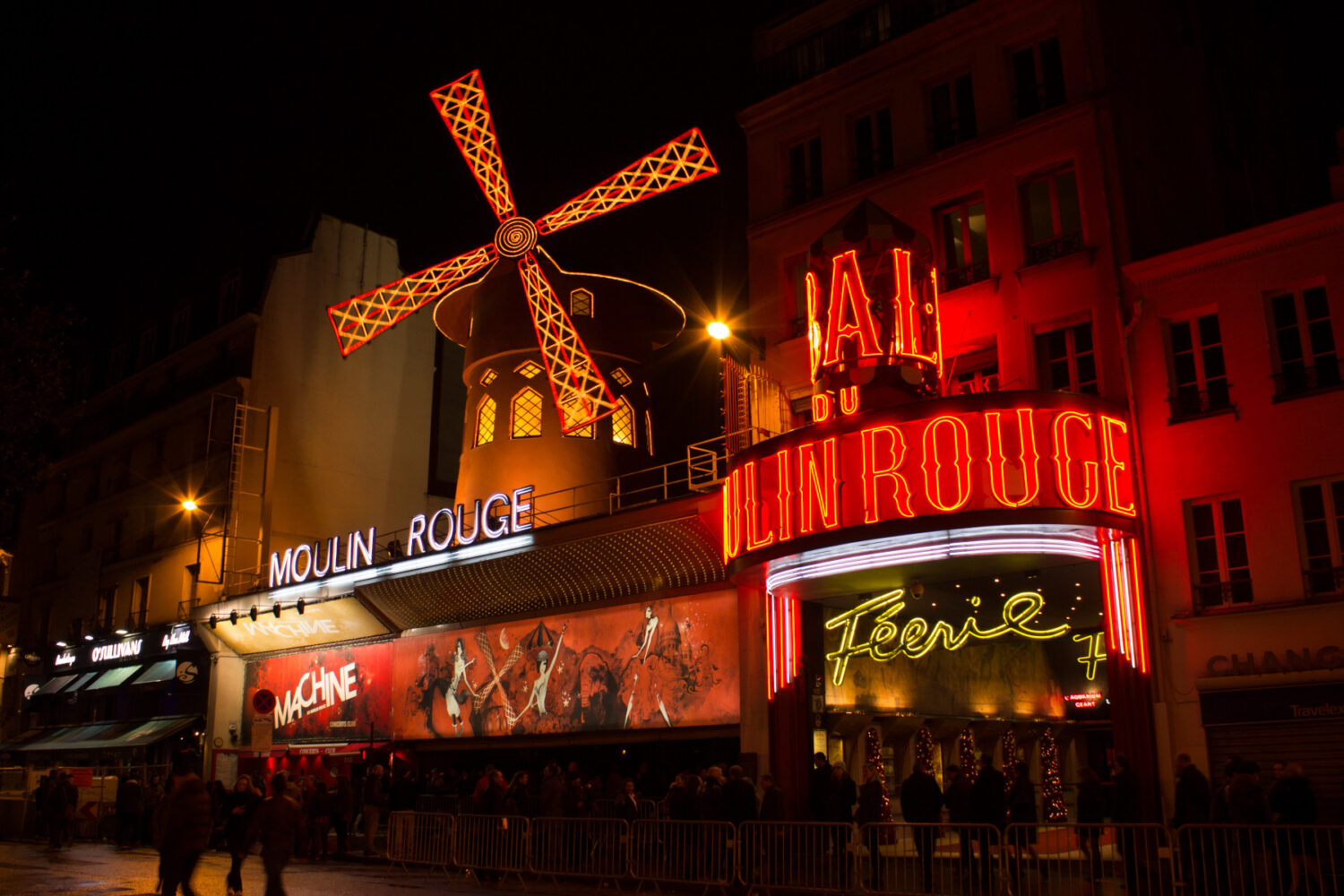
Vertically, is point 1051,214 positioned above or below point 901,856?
above

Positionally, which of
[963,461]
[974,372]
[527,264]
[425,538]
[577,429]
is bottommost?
[963,461]

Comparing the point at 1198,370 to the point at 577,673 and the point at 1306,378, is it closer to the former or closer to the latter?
the point at 1306,378

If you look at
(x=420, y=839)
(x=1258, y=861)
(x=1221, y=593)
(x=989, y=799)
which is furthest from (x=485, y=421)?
(x=1258, y=861)

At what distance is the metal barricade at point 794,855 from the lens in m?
11.1

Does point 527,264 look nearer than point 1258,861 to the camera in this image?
No

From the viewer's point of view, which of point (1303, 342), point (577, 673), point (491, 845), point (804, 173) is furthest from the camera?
point (577, 673)

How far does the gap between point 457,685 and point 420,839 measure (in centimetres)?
641

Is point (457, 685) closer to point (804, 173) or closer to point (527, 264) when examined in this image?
point (527, 264)

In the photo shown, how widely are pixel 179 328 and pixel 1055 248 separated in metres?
26.5

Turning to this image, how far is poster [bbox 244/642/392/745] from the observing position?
22969mm

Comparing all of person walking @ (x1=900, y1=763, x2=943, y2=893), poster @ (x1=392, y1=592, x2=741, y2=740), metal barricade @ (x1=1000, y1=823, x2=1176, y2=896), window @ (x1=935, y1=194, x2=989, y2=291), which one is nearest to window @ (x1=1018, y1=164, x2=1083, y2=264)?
window @ (x1=935, y1=194, x2=989, y2=291)

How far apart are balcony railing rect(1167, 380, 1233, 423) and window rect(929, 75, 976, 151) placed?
506 cm

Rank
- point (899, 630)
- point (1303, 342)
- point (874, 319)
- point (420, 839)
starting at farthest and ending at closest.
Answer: point (899, 630)
point (420, 839)
point (874, 319)
point (1303, 342)

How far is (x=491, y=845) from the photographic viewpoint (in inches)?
543
